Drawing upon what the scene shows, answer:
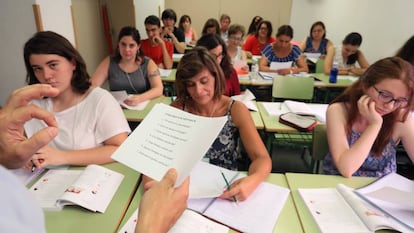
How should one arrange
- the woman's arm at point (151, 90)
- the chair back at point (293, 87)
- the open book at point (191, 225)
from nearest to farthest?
the open book at point (191, 225) → the woman's arm at point (151, 90) → the chair back at point (293, 87)

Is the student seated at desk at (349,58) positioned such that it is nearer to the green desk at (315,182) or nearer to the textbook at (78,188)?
the green desk at (315,182)

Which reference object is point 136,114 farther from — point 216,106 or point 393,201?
point 393,201

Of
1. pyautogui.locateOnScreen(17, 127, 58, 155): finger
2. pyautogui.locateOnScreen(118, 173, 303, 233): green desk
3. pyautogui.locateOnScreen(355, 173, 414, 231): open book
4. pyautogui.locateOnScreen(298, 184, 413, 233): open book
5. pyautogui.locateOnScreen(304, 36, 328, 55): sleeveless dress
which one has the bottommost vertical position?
pyautogui.locateOnScreen(118, 173, 303, 233): green desk

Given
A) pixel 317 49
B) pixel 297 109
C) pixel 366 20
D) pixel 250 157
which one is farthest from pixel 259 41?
pixel 250 157

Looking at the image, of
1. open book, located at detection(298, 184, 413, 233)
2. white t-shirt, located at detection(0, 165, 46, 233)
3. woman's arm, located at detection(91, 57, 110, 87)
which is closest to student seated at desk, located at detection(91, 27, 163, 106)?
woman's arm, located at detection(91, 57, 110, 87)

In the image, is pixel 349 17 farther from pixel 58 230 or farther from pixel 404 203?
pixel 58 230

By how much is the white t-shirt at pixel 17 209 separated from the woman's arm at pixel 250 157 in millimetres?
862

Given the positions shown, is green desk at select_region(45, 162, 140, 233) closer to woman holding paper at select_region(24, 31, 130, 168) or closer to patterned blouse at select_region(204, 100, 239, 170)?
woman holding paper at select_region(24, 31, 130, 168)

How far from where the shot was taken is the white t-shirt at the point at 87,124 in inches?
57.6

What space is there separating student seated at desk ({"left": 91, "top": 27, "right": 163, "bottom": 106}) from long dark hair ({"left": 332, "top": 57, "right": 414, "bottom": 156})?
70.5 inches

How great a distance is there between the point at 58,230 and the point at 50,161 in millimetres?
407

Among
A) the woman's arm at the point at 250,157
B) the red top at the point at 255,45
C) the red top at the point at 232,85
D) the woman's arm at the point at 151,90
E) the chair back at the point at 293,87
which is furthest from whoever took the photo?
the red top at the point at 255,45

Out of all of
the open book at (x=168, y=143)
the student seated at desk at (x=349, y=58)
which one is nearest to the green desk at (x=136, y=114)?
the open book at (x=168, y=143)

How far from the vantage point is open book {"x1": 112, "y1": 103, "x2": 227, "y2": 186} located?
77 centimetres
